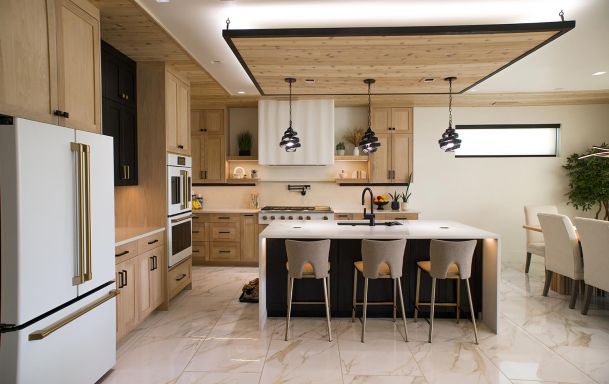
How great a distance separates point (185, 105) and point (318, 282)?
9.37 feet

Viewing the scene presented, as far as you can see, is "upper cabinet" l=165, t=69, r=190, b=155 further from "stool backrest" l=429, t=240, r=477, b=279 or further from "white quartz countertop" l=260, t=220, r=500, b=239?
"stool backrest" l=429, t=240, r=477, b=279

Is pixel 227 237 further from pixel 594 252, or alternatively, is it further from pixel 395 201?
pixel 594 252

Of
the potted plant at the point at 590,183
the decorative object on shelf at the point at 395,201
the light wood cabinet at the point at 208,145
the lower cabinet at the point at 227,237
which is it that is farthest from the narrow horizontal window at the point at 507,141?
the light wood cabinet at the point at 208,145

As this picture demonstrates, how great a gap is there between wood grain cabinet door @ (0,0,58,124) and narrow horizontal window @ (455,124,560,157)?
6.32 meters

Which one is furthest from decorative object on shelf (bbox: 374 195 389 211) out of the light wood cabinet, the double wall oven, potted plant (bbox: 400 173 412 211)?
the double wall oven

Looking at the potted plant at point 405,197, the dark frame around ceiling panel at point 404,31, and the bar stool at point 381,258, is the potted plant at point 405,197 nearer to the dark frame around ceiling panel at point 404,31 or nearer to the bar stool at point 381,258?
the bar stool at point 381,258

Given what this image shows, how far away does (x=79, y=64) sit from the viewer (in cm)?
275

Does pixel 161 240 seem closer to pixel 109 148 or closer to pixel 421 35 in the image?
pixel 109 148

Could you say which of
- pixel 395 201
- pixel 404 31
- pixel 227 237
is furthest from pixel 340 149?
pixel 404 31

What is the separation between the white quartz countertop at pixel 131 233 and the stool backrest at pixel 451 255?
272cm

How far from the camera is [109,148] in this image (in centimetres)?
287

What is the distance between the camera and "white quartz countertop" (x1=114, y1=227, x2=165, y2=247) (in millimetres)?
3461

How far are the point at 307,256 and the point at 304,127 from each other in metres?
3.57

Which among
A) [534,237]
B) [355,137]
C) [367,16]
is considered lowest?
[534,237]
